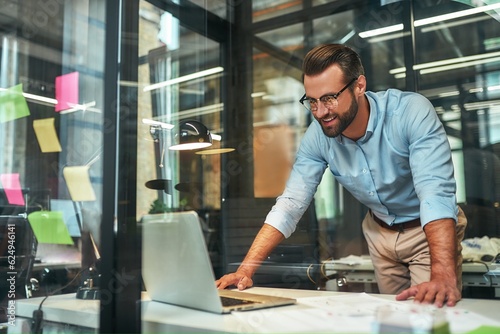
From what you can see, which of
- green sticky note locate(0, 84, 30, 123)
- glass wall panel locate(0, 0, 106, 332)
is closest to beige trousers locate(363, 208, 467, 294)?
glass wall panel locate(0, 0, 106, 332)

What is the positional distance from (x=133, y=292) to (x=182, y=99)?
289 centimetres

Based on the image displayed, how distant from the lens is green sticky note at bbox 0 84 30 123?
1919 mm

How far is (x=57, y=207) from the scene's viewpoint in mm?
1619

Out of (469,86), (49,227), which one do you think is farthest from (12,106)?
(469,86)

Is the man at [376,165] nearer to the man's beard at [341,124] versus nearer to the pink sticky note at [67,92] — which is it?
the man's beard at [341,124]

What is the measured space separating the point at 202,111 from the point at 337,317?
3.40 m

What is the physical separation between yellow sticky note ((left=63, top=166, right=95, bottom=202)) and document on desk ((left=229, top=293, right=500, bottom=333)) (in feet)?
1.68

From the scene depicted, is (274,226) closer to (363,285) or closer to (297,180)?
(297,180)

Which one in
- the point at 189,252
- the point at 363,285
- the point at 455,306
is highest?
the point at 189,252

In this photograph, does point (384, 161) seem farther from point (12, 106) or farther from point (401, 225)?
point (12, 106)

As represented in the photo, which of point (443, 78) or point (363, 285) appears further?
point (443, 78)

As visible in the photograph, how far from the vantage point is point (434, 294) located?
3.58 ft

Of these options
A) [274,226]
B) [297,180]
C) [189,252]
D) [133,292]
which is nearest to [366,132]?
[297,180]

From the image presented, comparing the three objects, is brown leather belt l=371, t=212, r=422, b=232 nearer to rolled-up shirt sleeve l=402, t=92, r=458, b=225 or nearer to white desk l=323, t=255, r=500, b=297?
rolled-up shirt sleeve l=402, t=92, r=458, b=225
